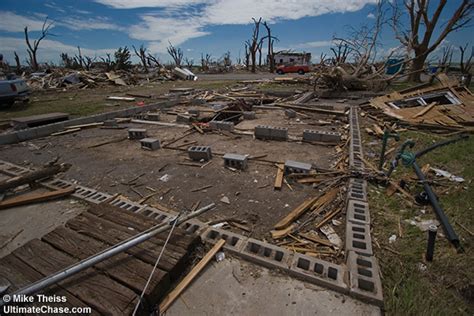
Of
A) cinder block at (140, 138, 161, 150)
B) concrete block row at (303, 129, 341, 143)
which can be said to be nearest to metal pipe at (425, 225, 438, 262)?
concrete block row at (303, 129, 341, 143)

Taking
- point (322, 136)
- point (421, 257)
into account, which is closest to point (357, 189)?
point (421, 257)

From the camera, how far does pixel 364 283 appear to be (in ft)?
6.67

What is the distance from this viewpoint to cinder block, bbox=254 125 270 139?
6.20 meters

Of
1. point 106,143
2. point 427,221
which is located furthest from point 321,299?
point 106,143

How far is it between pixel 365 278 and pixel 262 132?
460 centimetres

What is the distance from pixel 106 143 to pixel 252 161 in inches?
161

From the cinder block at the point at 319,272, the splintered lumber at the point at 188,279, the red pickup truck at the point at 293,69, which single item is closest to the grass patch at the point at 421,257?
the cinder block at the point at 319,272

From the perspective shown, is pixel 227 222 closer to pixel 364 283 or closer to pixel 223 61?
pixel 364 283

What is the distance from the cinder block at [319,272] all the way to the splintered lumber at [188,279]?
0.81m

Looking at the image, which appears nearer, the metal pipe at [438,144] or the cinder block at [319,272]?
the cinder block at [319,272]

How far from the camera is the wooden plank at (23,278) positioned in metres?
1.78

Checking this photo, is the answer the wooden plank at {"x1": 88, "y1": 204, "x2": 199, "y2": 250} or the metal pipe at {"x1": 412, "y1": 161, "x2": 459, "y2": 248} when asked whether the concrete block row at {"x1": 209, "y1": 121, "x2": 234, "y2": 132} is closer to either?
the wooden plank at {"x1": 88, "y1": 204, "x2": 199, "y2": 250}

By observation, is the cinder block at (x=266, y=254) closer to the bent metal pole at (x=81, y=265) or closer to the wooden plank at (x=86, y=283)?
the bent metal pole at (x=81, y=265)

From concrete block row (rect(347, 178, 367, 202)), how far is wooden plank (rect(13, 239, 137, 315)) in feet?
9.67
